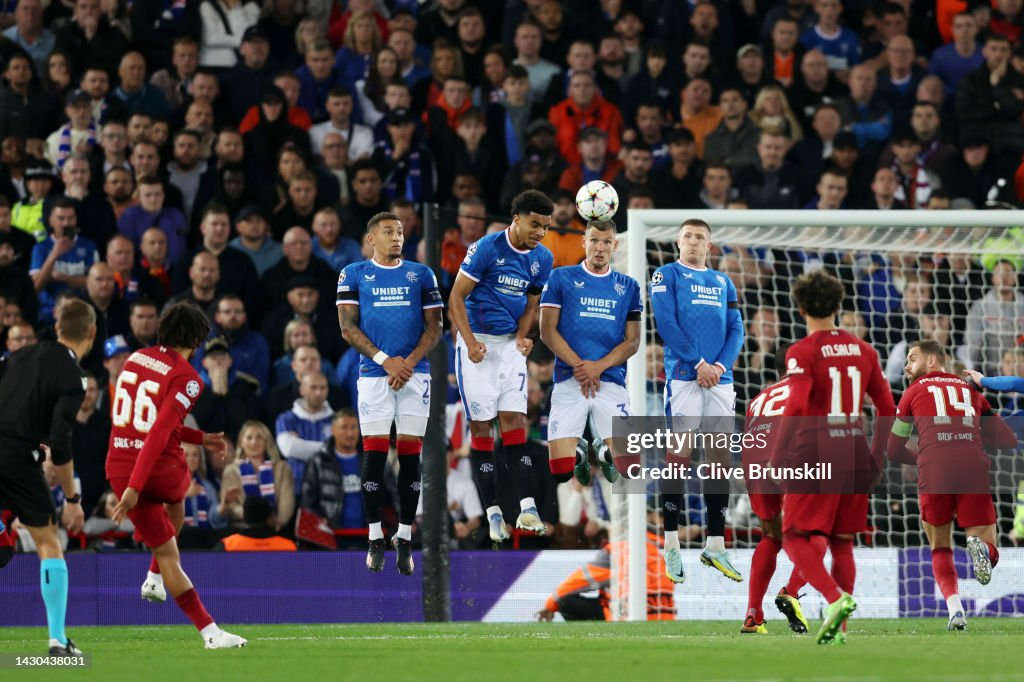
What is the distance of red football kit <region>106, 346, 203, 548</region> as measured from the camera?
980 centimetres

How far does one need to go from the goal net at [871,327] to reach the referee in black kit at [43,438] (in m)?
5.63

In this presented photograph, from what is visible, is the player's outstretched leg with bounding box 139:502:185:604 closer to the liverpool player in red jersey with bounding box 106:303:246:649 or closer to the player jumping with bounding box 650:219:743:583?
the liverpool player in red jersey with bounding box 106:303:246:649

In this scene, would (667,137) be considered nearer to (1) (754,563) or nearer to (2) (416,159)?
(2) (416,159)

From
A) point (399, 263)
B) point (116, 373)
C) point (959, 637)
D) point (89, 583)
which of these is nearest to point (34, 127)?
point (116, 373)

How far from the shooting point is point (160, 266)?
17.2 meters

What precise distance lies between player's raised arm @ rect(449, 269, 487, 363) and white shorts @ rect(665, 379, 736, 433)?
5.32 ft

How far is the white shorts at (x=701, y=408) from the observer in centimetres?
1253

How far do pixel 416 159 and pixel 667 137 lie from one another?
3.00 metres

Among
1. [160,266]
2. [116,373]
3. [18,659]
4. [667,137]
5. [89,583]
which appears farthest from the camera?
[667,137]

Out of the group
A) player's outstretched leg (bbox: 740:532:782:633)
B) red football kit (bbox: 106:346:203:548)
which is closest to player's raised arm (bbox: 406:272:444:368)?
red football kit (bbox: 106:346:203:548)

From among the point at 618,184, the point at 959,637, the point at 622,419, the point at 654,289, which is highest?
the point at 618,184

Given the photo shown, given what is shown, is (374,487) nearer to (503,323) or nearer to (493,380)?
(493,380)

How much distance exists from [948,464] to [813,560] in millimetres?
2961

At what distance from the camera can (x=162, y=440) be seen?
382 inches
